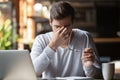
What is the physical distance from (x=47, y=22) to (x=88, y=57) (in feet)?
18.0

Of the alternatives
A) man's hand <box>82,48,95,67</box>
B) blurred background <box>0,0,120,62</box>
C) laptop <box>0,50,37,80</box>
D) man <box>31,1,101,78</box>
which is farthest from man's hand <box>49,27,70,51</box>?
blurred background <box>0,0,120,62</box>

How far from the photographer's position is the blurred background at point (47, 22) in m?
5.36

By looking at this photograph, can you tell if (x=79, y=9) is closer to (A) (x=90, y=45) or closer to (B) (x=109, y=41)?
(B) (x=109, y=41)

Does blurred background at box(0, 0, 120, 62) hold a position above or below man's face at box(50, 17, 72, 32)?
below

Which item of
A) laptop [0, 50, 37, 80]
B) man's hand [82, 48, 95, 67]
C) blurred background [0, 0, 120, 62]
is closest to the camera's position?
laptop [0, 50, 37, 80]

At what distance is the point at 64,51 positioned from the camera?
7.64ft

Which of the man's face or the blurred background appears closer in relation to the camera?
the man's face

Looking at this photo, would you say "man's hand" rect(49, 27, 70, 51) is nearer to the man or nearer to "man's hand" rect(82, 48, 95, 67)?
the man

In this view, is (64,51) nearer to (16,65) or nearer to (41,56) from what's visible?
(41,56)

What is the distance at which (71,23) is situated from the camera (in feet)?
7.34

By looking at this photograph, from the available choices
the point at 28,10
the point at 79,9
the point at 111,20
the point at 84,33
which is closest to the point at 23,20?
the point at 28,10

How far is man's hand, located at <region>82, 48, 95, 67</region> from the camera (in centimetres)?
216

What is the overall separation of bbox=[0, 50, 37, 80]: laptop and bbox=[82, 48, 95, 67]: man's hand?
51 cm

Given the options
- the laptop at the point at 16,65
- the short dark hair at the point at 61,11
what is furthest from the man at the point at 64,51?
the laptop at the point at 16,65
